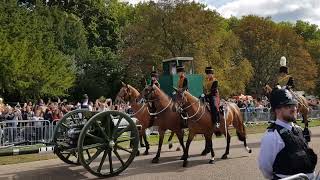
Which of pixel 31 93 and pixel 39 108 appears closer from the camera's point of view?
pixel 39 108

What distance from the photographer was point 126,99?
14.2 m

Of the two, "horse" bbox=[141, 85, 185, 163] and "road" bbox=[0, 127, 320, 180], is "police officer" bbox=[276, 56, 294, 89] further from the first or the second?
"horse" bbox=[141, 85, 185, 163]

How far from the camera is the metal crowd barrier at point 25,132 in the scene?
50.3 feet

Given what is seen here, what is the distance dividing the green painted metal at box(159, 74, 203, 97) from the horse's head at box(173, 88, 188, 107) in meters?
18.7

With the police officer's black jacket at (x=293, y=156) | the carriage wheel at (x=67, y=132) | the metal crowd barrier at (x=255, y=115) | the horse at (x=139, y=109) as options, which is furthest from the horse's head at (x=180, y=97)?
the metal crowd barrier at (x=255, y=115)

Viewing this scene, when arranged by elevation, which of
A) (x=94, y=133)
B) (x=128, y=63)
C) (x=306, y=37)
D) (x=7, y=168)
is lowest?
(x=7, y=168)

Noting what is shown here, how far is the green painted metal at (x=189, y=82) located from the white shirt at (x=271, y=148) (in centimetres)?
2656

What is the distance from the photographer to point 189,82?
33312 millimetres

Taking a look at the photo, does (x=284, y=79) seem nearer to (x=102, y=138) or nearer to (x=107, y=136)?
(x=107, y=136)

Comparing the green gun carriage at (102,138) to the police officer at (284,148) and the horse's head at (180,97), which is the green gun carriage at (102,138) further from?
the police officer at (284,148)

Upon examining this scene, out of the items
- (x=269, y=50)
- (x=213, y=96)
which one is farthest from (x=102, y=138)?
(x=269, y=50)

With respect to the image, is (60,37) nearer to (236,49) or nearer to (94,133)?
(236,49)

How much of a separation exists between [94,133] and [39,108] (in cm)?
965

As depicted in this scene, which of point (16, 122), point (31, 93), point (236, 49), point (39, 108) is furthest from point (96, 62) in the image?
point (16, 122)
